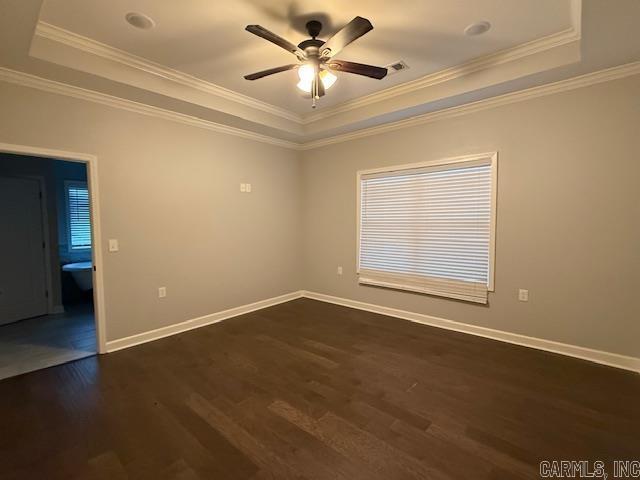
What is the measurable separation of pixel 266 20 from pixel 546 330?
396 cm

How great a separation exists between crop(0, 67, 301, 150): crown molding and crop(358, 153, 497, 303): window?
204 cm

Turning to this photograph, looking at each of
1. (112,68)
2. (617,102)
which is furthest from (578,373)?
(112,68)

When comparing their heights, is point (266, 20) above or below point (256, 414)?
above

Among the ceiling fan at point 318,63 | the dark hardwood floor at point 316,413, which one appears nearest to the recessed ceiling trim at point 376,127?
the ceiling fan at point 318,63

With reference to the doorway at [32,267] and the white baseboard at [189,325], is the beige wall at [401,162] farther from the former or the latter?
the doorway at [32,267]

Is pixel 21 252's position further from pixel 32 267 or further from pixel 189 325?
pixel 189 325

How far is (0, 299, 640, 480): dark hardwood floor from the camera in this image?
172 cm

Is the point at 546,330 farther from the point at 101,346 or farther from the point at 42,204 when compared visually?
the point at 42,204

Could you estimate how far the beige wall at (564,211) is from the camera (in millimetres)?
2717

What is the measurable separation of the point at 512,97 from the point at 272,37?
8.69 feet

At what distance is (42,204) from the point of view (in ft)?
14.2

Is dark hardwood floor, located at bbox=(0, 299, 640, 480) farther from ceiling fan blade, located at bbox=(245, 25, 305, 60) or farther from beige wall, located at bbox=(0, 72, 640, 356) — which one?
ceiling fan blade, located at bbox=(245, 25, 305, 60)

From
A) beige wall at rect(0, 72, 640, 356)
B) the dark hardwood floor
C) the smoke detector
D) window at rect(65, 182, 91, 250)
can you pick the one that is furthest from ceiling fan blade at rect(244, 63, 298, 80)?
window at rect(65, 182, 91, 250)

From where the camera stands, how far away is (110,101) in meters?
3.14
